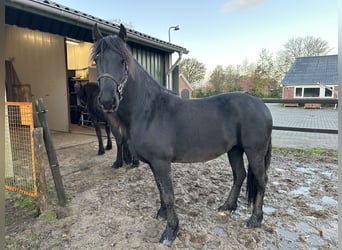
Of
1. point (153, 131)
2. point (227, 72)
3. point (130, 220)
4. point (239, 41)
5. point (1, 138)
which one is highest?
point (239, 41)

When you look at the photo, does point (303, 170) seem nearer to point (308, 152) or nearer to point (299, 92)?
point (308, 152)

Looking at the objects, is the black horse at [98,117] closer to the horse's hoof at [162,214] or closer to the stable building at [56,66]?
the horse's hoof at [162,214]

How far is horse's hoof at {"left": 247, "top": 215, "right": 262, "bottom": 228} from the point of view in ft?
6.44

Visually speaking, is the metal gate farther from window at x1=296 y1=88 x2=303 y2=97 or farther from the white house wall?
window at x1=296 y1=88 x2=303 y2=97

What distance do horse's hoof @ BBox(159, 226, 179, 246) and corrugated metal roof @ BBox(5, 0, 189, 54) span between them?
122 inches

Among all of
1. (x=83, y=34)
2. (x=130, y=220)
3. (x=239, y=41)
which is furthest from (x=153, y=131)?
(x=239, y=41)

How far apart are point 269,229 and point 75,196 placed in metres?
2.07

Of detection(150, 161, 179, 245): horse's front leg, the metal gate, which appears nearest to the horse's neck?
detection(150, 161, 179, 245): horse's front leg

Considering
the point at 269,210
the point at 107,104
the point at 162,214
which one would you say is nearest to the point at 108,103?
the point at 107,104

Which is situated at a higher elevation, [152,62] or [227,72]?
[227,72]

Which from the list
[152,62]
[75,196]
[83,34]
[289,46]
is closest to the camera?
[75,196]

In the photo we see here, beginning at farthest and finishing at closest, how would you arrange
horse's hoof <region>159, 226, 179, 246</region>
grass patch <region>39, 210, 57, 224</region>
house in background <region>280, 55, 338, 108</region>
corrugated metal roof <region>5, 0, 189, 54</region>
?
1. house in background <region>280, 55, 338, 108</region>
2. corrugated metal roof <region>5, 0, 189, 54</region>
3. grass patch <region>39, 210, 57, 224</region>
4. horse's hoof <region>159, 226, 179, 246</region>

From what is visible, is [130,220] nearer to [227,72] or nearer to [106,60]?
[106,60]

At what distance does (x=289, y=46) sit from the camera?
2575cm
